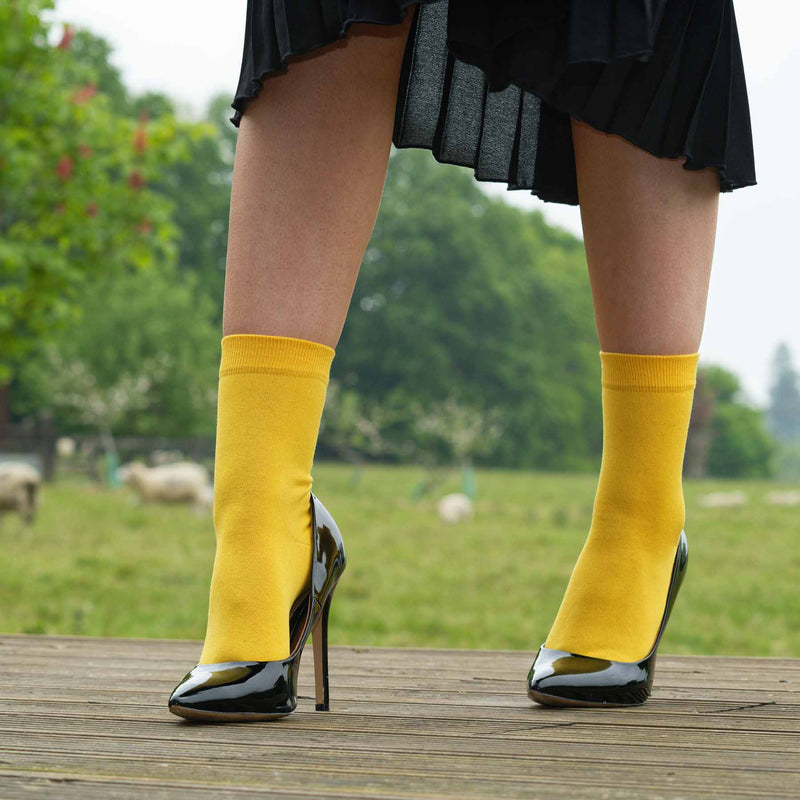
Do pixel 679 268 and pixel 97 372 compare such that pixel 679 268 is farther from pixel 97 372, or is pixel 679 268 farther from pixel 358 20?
pixel 97 372

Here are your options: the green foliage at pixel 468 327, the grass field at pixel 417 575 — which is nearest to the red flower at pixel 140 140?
the grass field at pixel 417 575

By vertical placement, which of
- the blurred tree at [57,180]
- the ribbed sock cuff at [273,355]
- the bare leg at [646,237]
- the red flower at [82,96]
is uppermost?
the red flower at [82,96]

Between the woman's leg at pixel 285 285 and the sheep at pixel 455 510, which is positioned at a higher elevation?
the woman's leg at pixel 285 285

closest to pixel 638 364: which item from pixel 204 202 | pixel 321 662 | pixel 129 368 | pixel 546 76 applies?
pixel 546 76

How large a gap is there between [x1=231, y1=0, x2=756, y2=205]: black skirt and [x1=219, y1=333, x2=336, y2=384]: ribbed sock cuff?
22cm

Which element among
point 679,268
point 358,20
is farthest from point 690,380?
point 358,20

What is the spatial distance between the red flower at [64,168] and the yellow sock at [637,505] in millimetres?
5345

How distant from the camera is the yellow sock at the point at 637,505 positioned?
0.99 m

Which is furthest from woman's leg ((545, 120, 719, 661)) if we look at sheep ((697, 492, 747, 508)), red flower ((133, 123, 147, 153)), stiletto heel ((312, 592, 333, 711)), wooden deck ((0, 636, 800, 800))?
sheep ((697, 492, 747, 508))

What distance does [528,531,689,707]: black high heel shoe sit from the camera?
0.92m

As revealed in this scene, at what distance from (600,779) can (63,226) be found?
594 centimetres

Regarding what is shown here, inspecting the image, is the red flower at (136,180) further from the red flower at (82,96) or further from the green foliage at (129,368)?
the green foliage at (129,368)

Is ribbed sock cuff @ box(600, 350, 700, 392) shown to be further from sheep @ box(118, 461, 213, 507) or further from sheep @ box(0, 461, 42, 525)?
sheep @ box(118, 461, 213, 507)

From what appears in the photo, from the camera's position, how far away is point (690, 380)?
1.02 m
